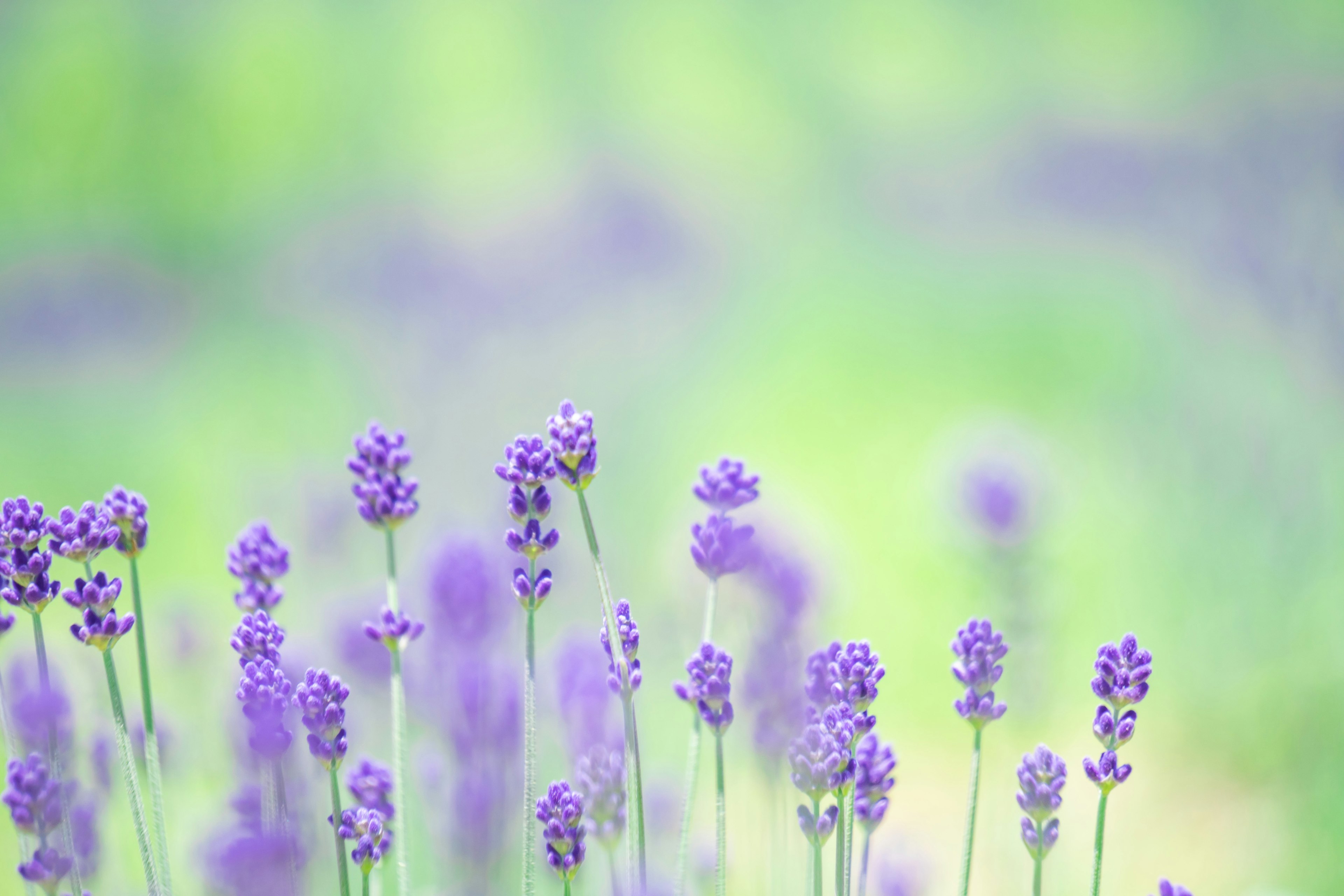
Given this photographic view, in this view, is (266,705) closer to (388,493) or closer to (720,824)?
(388,493)

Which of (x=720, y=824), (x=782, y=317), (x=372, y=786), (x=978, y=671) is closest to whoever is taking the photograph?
(x=720, y=824)

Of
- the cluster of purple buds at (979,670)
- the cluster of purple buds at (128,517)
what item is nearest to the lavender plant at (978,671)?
the cluster of purple buds at (979,670)

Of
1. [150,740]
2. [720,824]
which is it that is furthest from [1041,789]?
[150,740]

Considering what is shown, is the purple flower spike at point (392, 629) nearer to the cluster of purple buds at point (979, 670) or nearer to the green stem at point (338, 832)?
the green stem at point (338, 832)

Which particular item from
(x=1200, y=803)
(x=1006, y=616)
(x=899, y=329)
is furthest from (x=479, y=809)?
(x=899, y=329)

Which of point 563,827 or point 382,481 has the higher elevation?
point 382,481

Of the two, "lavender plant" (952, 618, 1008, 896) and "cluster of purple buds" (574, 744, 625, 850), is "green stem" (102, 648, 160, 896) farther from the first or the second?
"lavender plant" (952, 618, 1008, 896)

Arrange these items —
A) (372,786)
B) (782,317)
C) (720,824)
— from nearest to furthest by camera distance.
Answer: (720,824)
(372,786)
(782,317)
